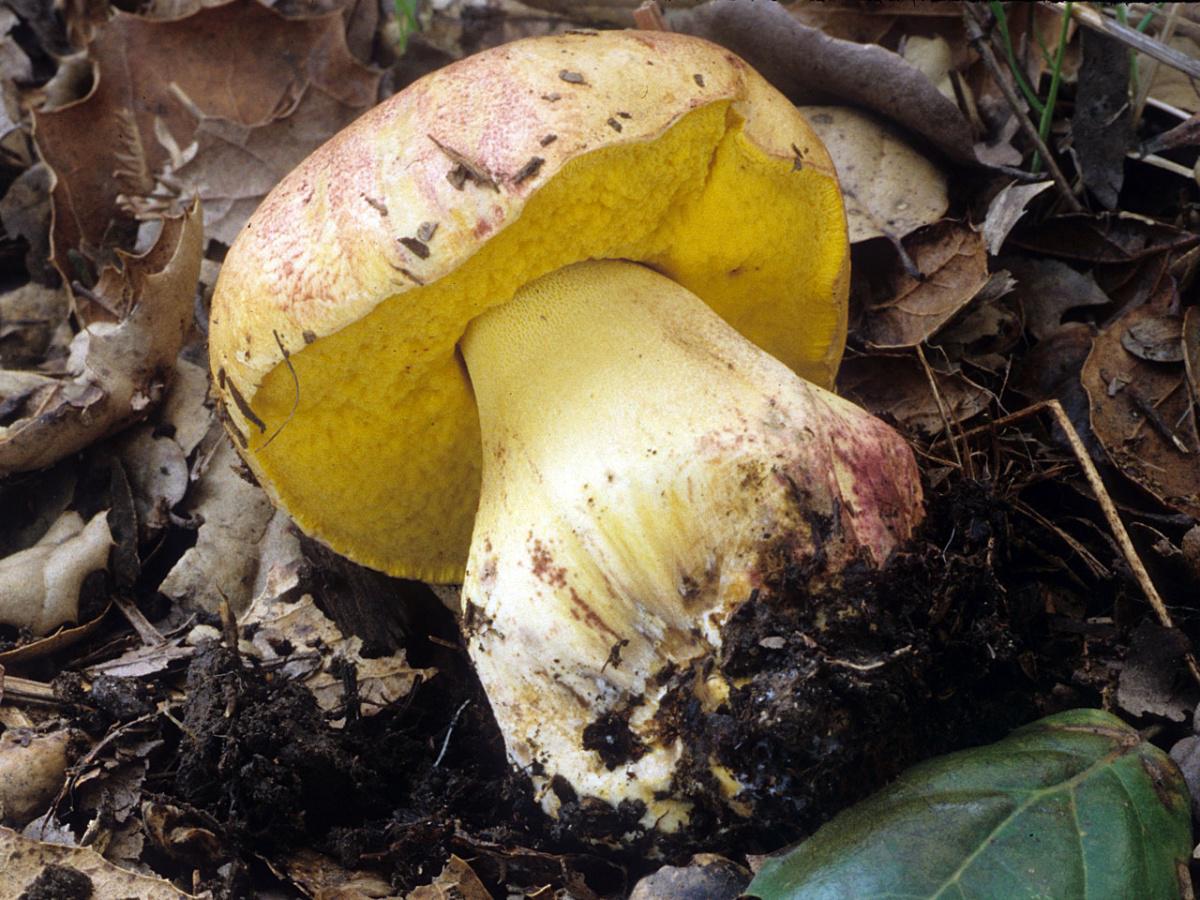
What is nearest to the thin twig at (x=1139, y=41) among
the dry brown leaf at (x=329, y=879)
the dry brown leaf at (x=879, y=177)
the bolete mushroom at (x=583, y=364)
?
the dry brown leaf at (x=879, y=177)

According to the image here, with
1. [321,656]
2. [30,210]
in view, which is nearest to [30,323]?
[30,210]

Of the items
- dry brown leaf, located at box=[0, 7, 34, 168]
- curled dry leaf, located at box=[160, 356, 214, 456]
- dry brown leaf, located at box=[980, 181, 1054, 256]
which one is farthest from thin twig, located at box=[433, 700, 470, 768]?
dry brown leaf, located at box=[0, 7, 34, 168]

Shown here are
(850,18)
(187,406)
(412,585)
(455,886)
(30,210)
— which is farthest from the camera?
(30,210)

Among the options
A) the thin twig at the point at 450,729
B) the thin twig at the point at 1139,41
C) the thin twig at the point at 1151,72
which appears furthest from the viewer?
the thin twig at the point at 1151,72

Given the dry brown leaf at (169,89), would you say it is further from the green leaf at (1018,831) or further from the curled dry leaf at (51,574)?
the green leaf at (1018,831)

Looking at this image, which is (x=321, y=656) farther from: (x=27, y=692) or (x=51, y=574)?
(x=51, y=574)

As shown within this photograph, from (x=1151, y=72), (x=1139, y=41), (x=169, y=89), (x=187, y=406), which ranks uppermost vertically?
(x=1139, y=41)
